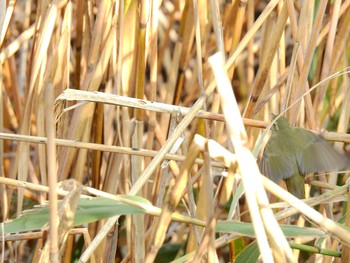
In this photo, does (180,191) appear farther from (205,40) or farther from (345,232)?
(205,40)

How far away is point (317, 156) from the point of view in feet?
4.15

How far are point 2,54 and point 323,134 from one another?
67 cm

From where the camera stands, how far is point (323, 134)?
121cm

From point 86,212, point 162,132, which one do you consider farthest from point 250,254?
point 162,132

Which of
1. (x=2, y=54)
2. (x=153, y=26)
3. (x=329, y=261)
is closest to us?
(x=329, y=261)

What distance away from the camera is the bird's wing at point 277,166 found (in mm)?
1309

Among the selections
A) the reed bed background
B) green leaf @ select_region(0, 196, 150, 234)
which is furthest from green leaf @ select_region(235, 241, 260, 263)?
green leaf @ select_region(0, 196, 150, 234)

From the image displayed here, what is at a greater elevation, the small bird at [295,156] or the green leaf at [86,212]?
the small bird at [295,156]

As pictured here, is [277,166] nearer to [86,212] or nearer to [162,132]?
[162,132]

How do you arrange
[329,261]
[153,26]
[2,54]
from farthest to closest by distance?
1. [2,54]
2. [153,26]
3. [329,261]

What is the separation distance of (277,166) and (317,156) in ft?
0.32

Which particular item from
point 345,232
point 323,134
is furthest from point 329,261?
point 345,232

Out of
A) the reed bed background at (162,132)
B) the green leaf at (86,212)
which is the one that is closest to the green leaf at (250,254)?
the reed bed background at (162,132)

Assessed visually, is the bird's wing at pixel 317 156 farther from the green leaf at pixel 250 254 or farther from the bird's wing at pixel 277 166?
the green leaf at pixel 250 254
